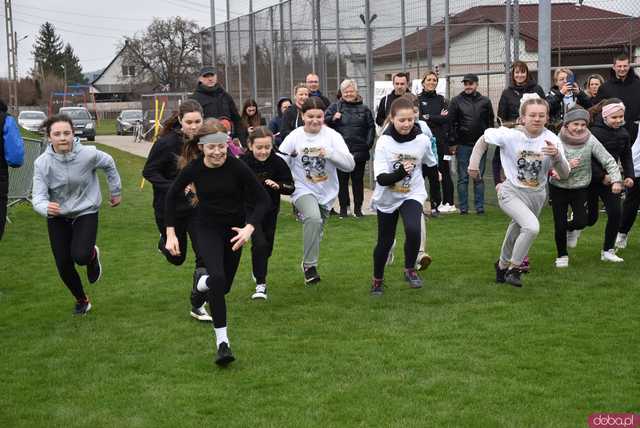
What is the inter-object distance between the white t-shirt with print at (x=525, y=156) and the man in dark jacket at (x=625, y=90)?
13.6ft

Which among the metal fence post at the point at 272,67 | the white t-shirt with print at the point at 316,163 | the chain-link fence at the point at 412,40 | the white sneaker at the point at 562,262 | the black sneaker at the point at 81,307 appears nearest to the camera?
the black sneaker at the point at 81,307

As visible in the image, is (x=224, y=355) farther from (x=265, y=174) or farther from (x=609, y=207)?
(x=609, y=207)

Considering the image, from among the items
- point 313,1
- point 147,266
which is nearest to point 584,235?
point 147,266

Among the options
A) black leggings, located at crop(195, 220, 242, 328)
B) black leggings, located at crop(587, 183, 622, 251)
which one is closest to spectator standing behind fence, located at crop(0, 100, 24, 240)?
black leggings, located at crop(195, 220, 242, 328)

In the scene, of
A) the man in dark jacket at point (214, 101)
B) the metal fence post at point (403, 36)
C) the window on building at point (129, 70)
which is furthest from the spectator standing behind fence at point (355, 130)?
the window on building at point (129, 70)

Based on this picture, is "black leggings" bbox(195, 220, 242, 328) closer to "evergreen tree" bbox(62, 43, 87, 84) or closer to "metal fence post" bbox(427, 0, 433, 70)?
"metal fence post" bbox(427, 0, 433, 70)

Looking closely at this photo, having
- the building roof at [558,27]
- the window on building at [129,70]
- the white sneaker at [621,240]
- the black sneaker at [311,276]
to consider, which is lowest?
the black sneaker at [311,276]

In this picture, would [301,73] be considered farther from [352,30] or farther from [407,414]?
[407,414]

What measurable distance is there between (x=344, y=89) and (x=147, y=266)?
169 inches

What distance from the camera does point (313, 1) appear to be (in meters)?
19.2

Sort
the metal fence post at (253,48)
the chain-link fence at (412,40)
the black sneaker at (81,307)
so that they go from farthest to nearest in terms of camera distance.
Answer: the metal fence post at (253,48)
the chain-link fence at (412,40)
the black sneaker at (81,307)

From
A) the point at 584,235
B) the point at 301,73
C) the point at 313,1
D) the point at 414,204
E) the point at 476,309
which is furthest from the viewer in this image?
the point at 301,73

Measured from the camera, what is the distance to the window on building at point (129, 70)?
93.6 m

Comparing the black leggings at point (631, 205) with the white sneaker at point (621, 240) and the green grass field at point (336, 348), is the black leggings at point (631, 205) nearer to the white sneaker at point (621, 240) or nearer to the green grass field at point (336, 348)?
the white sneaker at point (621, 240)
